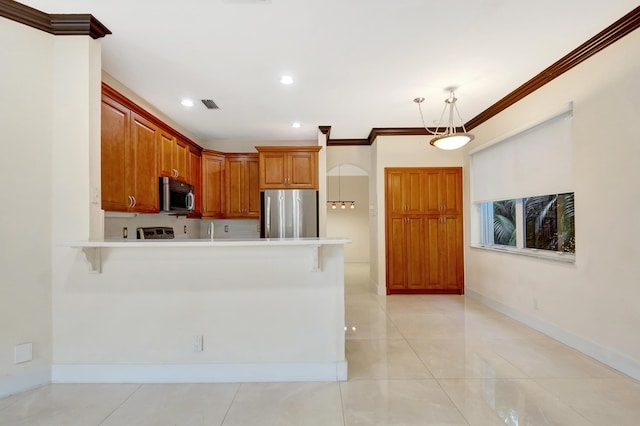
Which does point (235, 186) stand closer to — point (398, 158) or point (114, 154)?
point (114, 154)

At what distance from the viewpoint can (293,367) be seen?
7.25 ft

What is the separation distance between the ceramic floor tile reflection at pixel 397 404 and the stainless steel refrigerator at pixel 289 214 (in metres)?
2.51

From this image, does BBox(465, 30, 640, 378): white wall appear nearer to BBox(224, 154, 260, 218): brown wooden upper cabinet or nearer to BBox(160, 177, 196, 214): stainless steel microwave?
BBox(224, 154, 260, 218): brown wooden upper cabinet

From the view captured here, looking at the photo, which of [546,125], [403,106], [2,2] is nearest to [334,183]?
[403,106]

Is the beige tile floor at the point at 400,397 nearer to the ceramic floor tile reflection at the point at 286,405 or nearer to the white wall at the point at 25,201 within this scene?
the ceramic floor tile reflection at the point at 286,405

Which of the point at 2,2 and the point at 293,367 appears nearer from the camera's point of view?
the point at 2,2

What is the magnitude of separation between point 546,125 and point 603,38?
2.86ft

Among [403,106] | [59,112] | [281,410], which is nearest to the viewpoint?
[281,410]

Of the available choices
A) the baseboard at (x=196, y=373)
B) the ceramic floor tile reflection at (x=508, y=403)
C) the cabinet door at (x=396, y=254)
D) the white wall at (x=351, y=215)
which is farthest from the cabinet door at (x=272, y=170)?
the white wall at (x=351, y=215)

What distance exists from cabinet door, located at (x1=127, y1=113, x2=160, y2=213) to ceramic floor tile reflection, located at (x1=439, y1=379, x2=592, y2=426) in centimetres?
320

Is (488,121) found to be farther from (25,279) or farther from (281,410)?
(25,279)

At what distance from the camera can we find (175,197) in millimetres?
3703

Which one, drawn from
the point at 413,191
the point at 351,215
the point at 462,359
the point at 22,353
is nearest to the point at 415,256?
the point at 413,191

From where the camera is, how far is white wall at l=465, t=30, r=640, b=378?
220cm
